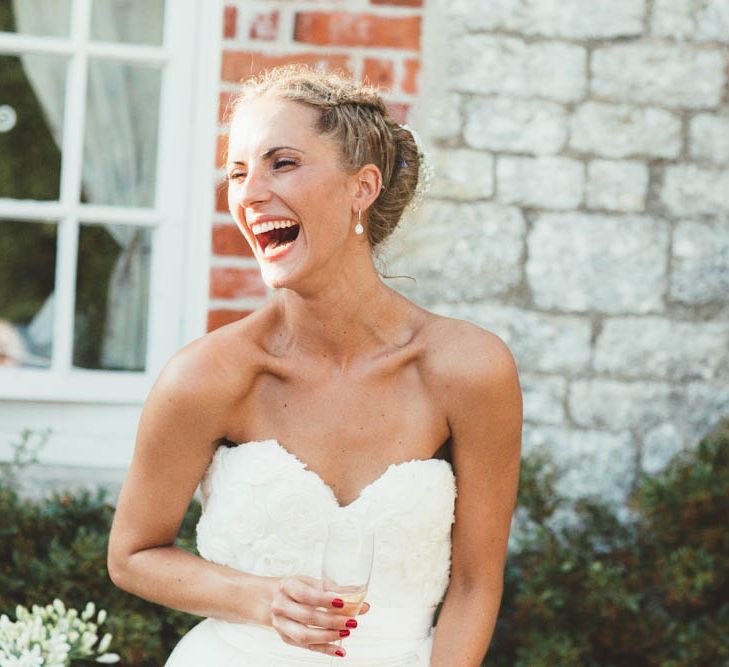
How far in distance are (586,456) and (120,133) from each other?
221cm

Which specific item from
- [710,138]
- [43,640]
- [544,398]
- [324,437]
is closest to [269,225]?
[324,437]

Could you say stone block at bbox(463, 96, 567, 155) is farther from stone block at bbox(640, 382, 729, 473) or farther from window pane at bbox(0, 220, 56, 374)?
window pane at bbox(0, 220, 56, 374)

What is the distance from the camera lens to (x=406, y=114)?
Answer: 4.38 m

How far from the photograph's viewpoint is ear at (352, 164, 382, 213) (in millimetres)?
2617

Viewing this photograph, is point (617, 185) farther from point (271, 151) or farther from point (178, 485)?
point (178, 485)

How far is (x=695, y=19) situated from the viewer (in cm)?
449

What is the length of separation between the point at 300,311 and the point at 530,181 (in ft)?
6.56

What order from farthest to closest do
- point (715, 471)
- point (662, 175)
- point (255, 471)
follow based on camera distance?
point (662, 175) < point (715, 471) < point (255, 471)

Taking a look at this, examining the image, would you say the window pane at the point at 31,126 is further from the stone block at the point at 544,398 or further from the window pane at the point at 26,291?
the stone block at the point at 544,398

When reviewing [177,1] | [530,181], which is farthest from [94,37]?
[530,181]

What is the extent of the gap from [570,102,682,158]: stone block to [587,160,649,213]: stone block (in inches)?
1.8

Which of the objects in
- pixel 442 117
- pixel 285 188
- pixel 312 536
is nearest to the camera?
pixel 285 188

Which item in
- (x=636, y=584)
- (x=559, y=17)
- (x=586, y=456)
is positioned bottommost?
(x=636, y=584)

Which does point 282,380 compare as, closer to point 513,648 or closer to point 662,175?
point 513,648
